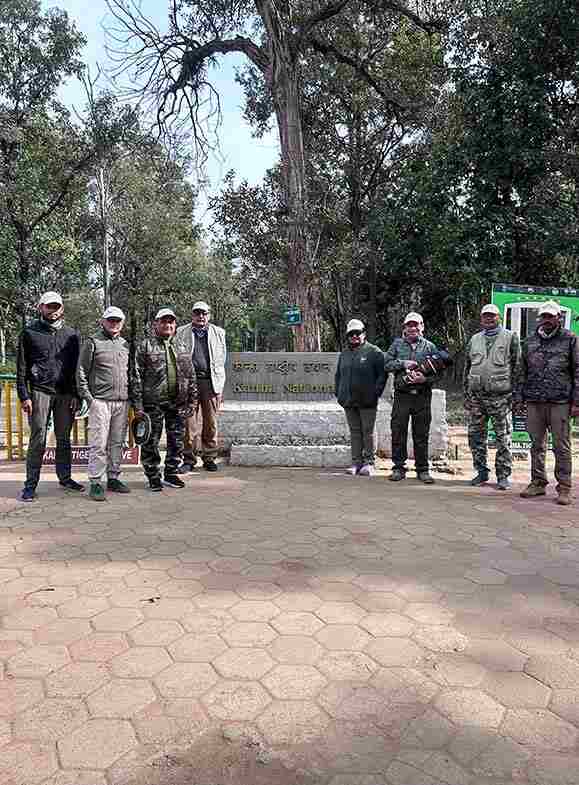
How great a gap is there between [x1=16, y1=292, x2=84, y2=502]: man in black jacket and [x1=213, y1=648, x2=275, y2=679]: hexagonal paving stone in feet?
11.2

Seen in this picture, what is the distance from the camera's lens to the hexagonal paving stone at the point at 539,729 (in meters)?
2.11

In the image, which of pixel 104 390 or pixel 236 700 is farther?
pixel 104 390

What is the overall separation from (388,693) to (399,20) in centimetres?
1598

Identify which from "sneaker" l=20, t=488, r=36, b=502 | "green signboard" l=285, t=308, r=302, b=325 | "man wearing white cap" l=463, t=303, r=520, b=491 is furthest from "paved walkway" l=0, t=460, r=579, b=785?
"green signboard" l=285, t=308, r=302, b=325

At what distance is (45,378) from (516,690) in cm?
452

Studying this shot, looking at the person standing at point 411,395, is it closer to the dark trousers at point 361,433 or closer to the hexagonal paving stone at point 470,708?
the dark trousers at point 361,433

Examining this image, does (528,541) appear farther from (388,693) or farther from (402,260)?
(402,260)

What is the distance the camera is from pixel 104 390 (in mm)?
5516

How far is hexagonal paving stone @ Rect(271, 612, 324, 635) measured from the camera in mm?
2928

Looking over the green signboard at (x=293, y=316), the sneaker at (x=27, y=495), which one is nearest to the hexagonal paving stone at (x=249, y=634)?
the sneaker at (x=27, y=495)

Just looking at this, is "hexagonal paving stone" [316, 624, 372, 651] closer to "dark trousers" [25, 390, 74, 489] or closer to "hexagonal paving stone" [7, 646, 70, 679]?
"hexagonal paving stone" [7, 646, 70, 679]

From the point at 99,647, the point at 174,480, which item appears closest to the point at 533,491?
the point at 174,480

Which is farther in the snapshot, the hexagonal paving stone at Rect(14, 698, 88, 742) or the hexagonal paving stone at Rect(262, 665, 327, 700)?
the hexagonal paving stone at Rect(262, 665, 327, 700)

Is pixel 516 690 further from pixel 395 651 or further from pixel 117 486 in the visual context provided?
pixel 117 486
